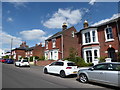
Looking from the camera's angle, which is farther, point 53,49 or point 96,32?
point 53,49

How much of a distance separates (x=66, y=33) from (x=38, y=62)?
406 inches

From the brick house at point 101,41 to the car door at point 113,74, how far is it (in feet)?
34.0

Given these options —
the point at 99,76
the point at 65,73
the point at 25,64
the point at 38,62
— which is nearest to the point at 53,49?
the point at 38,62

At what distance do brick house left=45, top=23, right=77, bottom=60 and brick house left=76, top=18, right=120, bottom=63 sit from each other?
7035mm

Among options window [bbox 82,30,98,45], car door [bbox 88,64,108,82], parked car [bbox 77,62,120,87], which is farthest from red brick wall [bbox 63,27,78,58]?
car door [bbox 88,64,108,82]

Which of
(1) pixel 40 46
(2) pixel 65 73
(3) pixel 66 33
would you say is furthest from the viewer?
(1) pixel 40 46

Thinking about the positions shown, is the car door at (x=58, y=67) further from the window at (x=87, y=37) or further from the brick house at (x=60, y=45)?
the brick house at (x=60, y=45)

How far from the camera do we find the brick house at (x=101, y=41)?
16.7 m

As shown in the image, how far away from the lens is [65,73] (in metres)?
11.0

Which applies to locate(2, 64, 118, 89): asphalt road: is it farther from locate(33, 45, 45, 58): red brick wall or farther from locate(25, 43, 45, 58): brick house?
locate(33, 45, 45, 58): red brick wall

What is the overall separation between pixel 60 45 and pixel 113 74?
21.3 metres

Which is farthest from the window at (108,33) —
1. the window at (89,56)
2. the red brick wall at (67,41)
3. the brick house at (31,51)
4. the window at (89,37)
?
the brick house at (31,51)

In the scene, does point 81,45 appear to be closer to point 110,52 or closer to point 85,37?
point 85,37

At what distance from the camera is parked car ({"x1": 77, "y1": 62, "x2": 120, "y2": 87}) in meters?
6.69
